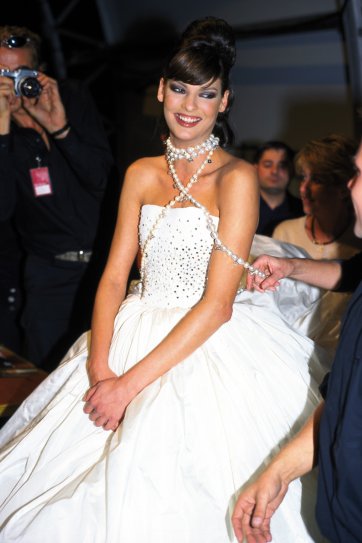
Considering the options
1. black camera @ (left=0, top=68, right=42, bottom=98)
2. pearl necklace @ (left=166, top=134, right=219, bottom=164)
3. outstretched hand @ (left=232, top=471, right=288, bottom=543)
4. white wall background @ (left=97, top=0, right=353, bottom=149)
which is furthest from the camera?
white wall background @ (left=97, top=0, right=353, bottom=149)

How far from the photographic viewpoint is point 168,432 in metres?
1.83

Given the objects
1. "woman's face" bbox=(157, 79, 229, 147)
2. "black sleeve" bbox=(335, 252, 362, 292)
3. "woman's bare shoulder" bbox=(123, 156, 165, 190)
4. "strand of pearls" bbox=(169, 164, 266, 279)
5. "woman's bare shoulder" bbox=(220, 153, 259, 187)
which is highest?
"woman's face" bbox=(157, 79, 229, 147)

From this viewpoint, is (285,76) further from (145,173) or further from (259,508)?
(259,508)

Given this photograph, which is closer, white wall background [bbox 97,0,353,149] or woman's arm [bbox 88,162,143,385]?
woman's arm [bbox 88,162,143,385]

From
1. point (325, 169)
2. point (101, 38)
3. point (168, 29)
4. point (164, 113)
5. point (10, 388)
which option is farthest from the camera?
point (101, 38)

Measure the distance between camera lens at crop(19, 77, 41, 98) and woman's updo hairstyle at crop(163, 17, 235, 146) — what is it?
1085mm

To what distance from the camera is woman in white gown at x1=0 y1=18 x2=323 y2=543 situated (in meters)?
1.74

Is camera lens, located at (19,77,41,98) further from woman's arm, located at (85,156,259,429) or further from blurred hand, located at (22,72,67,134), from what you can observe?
woman's arm, located at (85,156,259,429)

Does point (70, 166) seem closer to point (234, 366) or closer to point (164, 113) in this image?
point (164, 113)

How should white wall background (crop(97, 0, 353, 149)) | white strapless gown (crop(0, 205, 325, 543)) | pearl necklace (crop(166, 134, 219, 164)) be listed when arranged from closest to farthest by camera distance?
white strapless gown (crop(0, 205, 325, 543)) < pearl necklace (crop(166, 134, 219, 164)) < white wall background (crop(97, 0, 353, 149))

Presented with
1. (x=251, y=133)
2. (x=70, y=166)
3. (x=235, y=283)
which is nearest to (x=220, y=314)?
(x=235, y=283)

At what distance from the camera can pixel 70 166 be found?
336 centimetres

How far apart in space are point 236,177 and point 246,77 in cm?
414

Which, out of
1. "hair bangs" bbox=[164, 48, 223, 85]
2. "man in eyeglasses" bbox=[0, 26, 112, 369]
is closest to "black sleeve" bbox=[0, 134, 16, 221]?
"man in eyeglasses" bbox=[0, 26, 112, 369]
